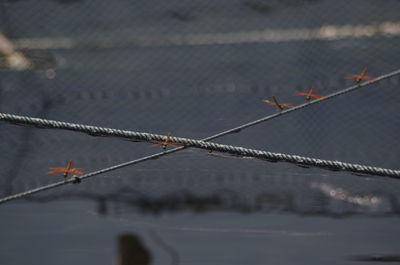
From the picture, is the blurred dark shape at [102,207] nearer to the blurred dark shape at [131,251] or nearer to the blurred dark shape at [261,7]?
the blurred dark shape at [131,251]

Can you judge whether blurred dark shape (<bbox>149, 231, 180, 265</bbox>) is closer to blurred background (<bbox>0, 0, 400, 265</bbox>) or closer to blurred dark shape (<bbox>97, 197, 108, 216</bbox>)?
blurred background (<bbox>0, 0, 400, 265</bbox>)

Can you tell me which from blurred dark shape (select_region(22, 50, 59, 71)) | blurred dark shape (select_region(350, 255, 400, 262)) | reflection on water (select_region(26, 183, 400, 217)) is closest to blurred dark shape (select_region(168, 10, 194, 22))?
blurred dark shape (select_region(22, 50, 59, 71))

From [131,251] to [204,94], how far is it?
1221 mm

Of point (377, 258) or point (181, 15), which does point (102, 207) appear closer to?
point (377, 258)

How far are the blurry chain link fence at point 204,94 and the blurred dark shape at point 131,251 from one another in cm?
19

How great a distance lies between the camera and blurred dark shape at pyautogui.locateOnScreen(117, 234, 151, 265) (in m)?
1.87

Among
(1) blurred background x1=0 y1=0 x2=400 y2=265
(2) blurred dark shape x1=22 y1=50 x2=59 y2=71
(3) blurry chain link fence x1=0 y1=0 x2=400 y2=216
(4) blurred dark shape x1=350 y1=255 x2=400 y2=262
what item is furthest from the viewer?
(2) blurred dark shape x1=22 y1=50 x2=59 y2=71

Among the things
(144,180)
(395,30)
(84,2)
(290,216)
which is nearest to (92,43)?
(84,2)

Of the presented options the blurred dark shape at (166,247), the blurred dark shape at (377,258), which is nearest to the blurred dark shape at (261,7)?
the blurred dark shape at (166,247)

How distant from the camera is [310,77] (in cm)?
296

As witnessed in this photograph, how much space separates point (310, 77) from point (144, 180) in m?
1.15

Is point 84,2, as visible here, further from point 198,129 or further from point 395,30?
point 395,30

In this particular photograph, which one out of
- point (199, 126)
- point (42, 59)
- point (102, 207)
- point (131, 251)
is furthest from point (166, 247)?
point (42, 59)

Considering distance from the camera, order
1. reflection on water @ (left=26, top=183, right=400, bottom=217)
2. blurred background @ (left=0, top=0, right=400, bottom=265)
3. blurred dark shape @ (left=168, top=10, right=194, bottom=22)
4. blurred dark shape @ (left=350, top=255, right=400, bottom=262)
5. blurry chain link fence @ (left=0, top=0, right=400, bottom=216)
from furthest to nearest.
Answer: blurred dark shape @ (left=168, top=10, right=194, bottom=22), blurry chain link fence @ (left=0, top=0, right=400, bottom=216), reflection on water @ (left=26, top=183, right=400, bottom=217), blurred background @ (left=0, top=0, right=400, bottom=265), blurred dark shape @ (left=350, top=255, right=400, bottom=262)
